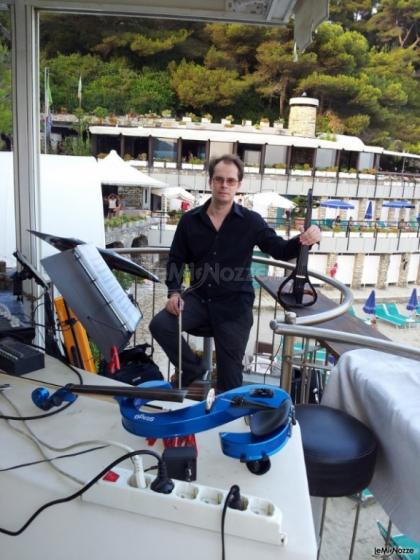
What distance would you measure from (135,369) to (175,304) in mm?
435

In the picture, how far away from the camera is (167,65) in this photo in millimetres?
37125

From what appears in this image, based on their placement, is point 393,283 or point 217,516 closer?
point 217,516

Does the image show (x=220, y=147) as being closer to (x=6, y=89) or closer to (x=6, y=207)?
(x=6, y=207)

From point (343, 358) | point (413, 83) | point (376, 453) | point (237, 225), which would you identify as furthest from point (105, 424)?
point (413, 83)

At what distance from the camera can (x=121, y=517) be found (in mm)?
1014

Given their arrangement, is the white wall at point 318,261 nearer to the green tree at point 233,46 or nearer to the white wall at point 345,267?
the white wall at point 345,267

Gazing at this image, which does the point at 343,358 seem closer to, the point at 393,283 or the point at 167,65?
the point at 393,283

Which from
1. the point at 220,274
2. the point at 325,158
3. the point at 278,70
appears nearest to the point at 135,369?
the point at 220,274

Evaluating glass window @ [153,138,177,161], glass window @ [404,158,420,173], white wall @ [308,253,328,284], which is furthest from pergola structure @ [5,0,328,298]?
glass window @ [404,158,420,173]

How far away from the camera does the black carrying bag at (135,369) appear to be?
88.0 inches

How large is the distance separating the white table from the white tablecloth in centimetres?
52

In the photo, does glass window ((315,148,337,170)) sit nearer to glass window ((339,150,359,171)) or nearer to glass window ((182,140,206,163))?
glass window ((339,150,359,171))

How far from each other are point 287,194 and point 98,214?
2138 centimetres

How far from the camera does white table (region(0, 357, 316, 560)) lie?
38.4 inches
